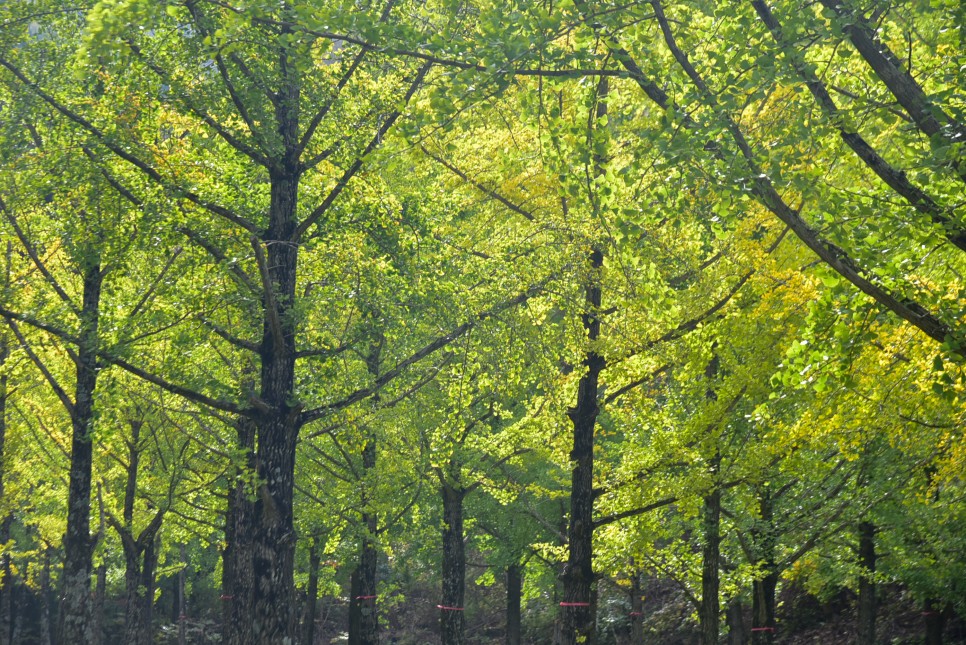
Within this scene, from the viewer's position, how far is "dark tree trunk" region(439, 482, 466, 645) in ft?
72.9

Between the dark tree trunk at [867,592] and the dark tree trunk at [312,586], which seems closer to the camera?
the dark tree trunk at [867,592]

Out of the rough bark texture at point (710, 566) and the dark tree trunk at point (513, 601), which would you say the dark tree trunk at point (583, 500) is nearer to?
the rough bark texture at point (710, 566)

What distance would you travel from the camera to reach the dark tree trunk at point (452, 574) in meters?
22.2

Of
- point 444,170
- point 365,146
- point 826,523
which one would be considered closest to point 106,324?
point 365,146

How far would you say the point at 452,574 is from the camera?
2270 cm

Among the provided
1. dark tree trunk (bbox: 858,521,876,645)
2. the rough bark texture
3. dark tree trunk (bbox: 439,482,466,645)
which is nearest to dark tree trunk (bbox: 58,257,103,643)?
dark tree trunk (bbox: 439,482,466,645)

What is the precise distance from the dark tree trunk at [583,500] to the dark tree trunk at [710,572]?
91.7 inches

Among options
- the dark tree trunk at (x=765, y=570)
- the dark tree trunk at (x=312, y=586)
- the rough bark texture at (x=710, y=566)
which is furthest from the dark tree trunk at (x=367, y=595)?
the dark tree trunk at (x=765, y=570)

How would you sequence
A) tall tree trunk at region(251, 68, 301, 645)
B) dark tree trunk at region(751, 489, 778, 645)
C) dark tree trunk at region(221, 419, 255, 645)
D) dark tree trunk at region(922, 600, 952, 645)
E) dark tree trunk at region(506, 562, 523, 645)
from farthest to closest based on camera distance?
dark tree trunk at region(506, 562, 523, 645) → dark tree trunk at region(922, 600, 952, 645) → dark tree trunk at region(751, 489, 778, 645) → dark tree trunk at region(221, 419, 255, 645) → tall tree trunk at region(251, 68, 301, 645)

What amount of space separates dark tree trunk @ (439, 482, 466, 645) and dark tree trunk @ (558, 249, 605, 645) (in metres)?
→ 7.52

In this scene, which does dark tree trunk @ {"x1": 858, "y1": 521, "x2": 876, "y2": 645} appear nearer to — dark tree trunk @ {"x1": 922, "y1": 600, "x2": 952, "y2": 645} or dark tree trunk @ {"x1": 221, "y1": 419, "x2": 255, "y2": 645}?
dark tree trunk @ {"x1": 922, "y1": 600, "x2": 952, "y2": 645}

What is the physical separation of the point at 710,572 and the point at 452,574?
7848mm

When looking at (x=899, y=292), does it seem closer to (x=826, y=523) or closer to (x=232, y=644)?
(x=826, y=523)

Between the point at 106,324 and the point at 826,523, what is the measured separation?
11933 millimetres
